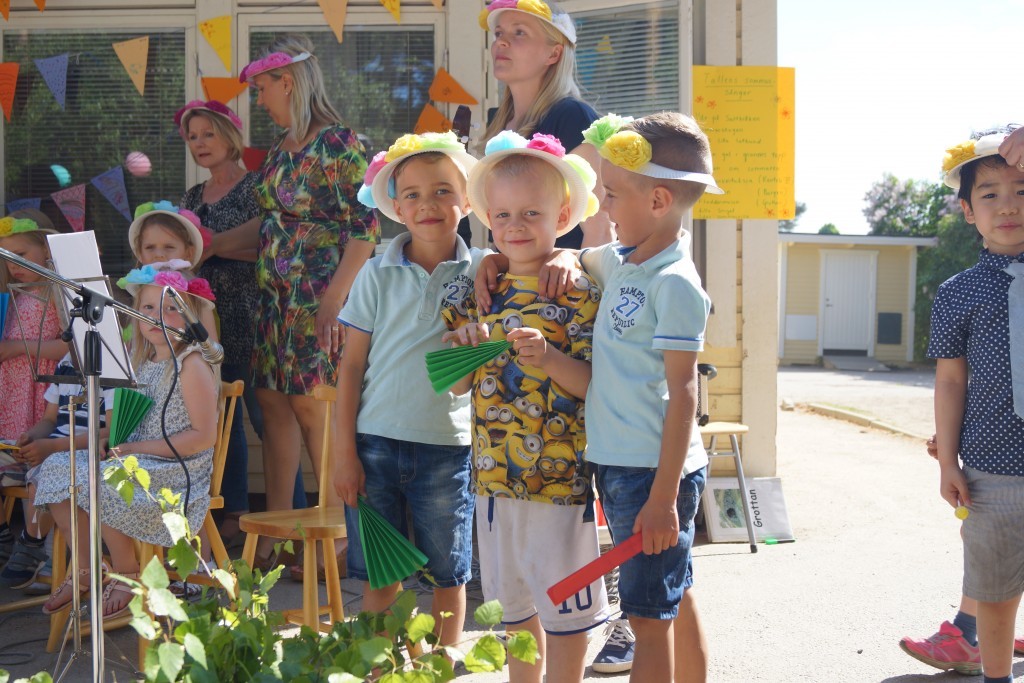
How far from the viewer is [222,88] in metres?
5.04

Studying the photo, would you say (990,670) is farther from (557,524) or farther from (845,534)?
(845,534)

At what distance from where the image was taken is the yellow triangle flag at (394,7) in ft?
16.2

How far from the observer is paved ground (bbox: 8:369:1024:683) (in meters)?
3.19

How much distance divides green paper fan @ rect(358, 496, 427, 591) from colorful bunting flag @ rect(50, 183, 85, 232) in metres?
3.36

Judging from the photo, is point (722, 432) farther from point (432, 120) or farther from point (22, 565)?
point (22, 565)

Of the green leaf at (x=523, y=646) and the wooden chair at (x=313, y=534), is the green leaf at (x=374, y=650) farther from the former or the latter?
the wooden chair at (x=313, y=534)

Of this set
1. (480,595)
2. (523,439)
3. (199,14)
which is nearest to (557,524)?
(523,439)

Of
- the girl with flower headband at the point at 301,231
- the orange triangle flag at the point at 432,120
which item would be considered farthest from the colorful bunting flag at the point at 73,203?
the orange triangle flag at the point at 432,120

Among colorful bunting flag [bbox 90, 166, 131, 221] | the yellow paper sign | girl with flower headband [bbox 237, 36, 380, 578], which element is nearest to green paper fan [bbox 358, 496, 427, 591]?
girl with flower headband [bbox 237, 36, 380, 578]

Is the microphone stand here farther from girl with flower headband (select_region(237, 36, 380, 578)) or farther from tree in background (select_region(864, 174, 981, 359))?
tree in background (select_region(864, 174, 981, 359))

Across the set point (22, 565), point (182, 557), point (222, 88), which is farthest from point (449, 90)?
point (182, 557)

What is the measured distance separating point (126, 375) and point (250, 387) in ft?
6.47

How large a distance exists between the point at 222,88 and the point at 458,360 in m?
3.33

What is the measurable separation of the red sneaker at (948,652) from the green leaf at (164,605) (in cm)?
247
